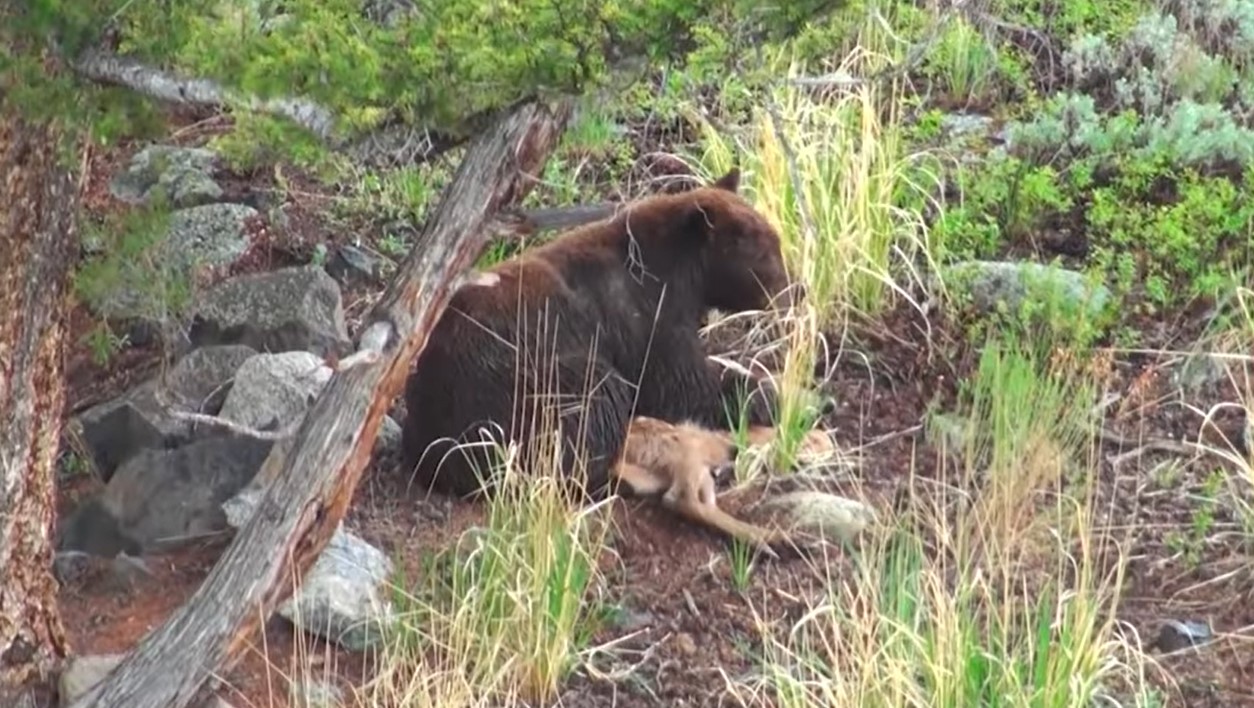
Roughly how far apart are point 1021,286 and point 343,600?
114 inches

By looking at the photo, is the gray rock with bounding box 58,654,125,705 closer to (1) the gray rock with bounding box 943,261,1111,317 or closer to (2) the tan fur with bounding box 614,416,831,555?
(2) the tan fur with bounding box 614,416,831,555

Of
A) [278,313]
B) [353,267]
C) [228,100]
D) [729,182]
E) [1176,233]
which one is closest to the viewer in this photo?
[228,100]

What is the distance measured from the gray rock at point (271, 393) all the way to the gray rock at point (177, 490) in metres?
0.20

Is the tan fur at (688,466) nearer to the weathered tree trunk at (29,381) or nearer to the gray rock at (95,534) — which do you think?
the gray rock at (95,534)

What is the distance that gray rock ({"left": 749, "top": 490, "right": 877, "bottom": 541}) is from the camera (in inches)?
229

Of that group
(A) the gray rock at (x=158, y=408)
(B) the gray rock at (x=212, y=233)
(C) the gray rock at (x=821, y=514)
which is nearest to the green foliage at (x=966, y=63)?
(B) the gray rock at (x=212, y=233)

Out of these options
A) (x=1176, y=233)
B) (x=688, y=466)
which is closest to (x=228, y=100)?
(x=688, y=466)

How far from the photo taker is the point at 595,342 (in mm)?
6180

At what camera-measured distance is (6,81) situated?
13.7 ft

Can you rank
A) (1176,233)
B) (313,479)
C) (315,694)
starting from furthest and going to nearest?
1. (1176,233)
2. (315,694)
3. (313,479)

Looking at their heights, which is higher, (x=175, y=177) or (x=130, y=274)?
(x=130, y=274)

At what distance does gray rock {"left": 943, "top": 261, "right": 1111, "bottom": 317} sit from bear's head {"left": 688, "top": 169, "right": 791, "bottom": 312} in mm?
972

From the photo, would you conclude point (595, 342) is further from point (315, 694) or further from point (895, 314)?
point (315, 694)

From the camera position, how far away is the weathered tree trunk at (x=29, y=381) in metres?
4.55
